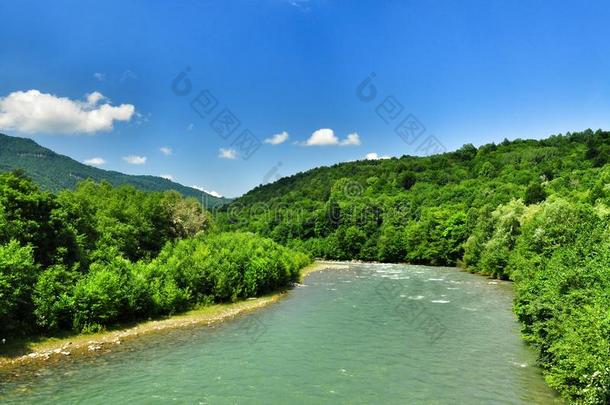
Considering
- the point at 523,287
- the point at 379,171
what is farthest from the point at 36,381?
the point at 379,171

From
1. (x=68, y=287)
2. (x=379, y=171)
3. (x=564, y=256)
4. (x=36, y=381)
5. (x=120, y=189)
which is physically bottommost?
(x=36, y=381)

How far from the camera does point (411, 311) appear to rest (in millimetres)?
42812

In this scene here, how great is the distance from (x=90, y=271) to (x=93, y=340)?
22.4 feet

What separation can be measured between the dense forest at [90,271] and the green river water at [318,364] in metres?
4.59

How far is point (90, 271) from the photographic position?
3597 cm

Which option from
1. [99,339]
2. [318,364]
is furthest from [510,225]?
[99,339]

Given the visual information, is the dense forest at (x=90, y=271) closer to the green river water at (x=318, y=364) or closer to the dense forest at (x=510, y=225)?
the green river water at (x=318, y=364)

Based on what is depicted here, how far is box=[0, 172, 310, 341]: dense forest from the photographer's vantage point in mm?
30125

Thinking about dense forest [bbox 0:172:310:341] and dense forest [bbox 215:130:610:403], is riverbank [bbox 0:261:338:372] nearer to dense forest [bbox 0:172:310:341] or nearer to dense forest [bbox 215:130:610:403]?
dense forest [bbox 0:172:310:341]

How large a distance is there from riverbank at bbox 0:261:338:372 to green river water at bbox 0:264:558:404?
1.22 metres

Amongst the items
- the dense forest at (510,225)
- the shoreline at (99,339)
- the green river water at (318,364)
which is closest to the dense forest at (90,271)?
the shoreline at (99,339)

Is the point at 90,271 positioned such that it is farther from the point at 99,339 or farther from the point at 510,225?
the point at 510,225

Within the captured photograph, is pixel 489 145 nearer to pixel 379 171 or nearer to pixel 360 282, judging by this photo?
pixel 379 171

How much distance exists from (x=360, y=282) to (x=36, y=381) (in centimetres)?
4745
